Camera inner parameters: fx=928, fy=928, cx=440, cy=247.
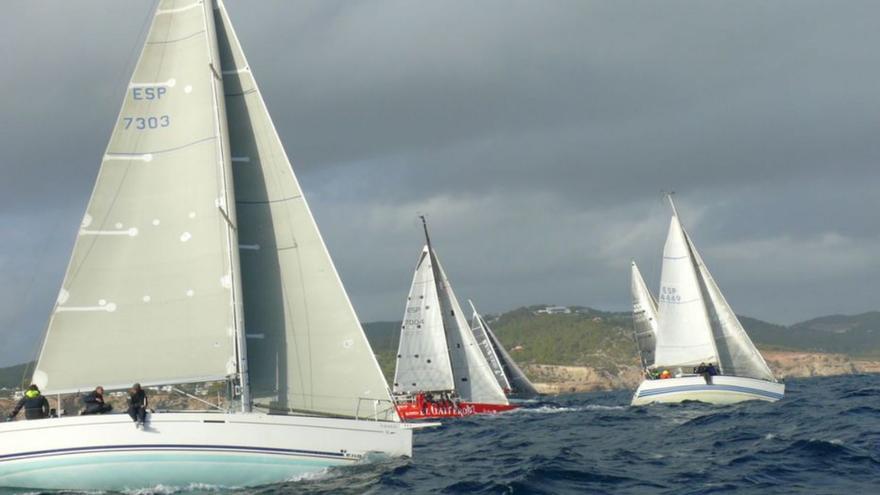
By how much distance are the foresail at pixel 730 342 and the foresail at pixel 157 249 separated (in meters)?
34.4

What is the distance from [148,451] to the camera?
63.3ft

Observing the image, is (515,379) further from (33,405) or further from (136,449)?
(136,449)

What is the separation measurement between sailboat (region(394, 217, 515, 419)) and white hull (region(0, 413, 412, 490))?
36153mm

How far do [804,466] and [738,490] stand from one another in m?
3.59

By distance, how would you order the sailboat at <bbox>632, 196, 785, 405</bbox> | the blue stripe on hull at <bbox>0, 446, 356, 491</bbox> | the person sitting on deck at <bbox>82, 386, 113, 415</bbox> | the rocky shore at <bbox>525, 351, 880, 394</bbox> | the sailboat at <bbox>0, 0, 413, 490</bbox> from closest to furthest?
the blue stripe on hull at <bbox>0, 446, 356, 491</bbox> → the sailboat at <bbox>0, 0, 413, 490</bbox> → the person sitting on deck at <bbox>82, 386, 113, 415</bbox> → the sailboat at <bbox>632, 196, 785, 405</bbox> → the rocky shore at <bbox>525, 351, 880, 394</bbox>

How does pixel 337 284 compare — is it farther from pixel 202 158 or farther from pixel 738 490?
pixel 738 490

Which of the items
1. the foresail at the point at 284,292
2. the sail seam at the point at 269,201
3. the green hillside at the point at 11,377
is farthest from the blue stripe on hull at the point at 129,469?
the green hillside at the point at 11,377

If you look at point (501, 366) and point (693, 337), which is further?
point (501, 366)

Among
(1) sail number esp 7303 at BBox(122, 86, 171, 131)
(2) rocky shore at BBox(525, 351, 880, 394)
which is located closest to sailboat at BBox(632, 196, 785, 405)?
(1) sail number esp 7303 at BBox(122, 86, 171, 131)

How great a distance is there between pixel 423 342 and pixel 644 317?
16550mm

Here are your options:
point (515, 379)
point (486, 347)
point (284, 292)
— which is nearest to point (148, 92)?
point (284, 292)

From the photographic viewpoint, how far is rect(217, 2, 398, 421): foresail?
2233 cm

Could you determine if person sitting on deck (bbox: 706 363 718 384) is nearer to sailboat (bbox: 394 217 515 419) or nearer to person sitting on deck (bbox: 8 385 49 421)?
sailboat (bbox: 394 217 515 419)

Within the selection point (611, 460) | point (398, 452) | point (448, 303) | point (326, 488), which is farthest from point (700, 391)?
point (326, 488)
